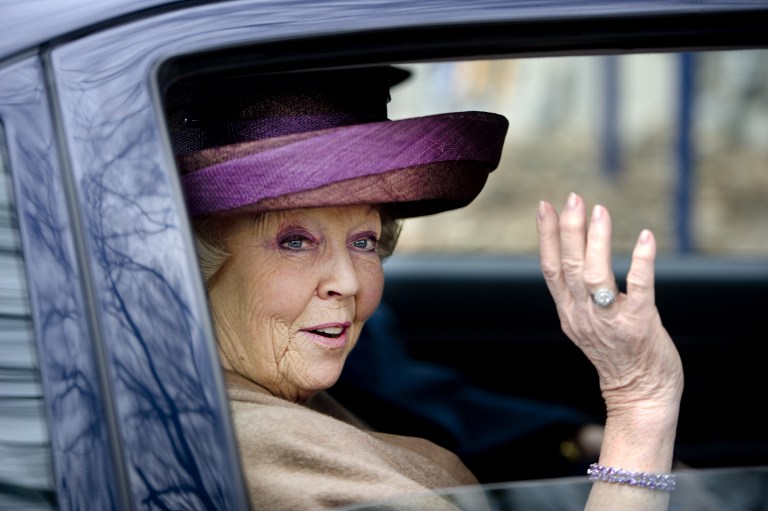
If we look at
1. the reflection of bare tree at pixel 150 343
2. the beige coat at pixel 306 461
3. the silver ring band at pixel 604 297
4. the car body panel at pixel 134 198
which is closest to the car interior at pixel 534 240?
the car body panel at pixel 134 198

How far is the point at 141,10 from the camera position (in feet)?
4.31

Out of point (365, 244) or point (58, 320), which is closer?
point (58, 320)

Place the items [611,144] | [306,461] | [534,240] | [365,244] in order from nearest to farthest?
[306,461], [365,244], [534,240], [611,144]

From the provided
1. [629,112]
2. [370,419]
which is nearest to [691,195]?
[629,112]

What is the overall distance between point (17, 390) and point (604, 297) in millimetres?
757

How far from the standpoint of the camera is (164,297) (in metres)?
1.26

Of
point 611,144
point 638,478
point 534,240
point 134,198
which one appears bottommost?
point 638,478

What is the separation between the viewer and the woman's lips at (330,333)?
5.88ft

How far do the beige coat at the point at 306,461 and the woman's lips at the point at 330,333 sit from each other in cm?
17

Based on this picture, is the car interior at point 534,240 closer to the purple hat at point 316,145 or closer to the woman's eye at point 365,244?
the purple hat at point 316,145

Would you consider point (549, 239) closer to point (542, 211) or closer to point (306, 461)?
point (542, 211)

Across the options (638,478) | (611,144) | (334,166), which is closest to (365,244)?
(334,166)

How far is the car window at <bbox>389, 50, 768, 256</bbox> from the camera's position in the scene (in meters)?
9.09

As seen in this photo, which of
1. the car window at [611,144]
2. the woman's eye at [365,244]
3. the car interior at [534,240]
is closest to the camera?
the car interior at [534,240]
